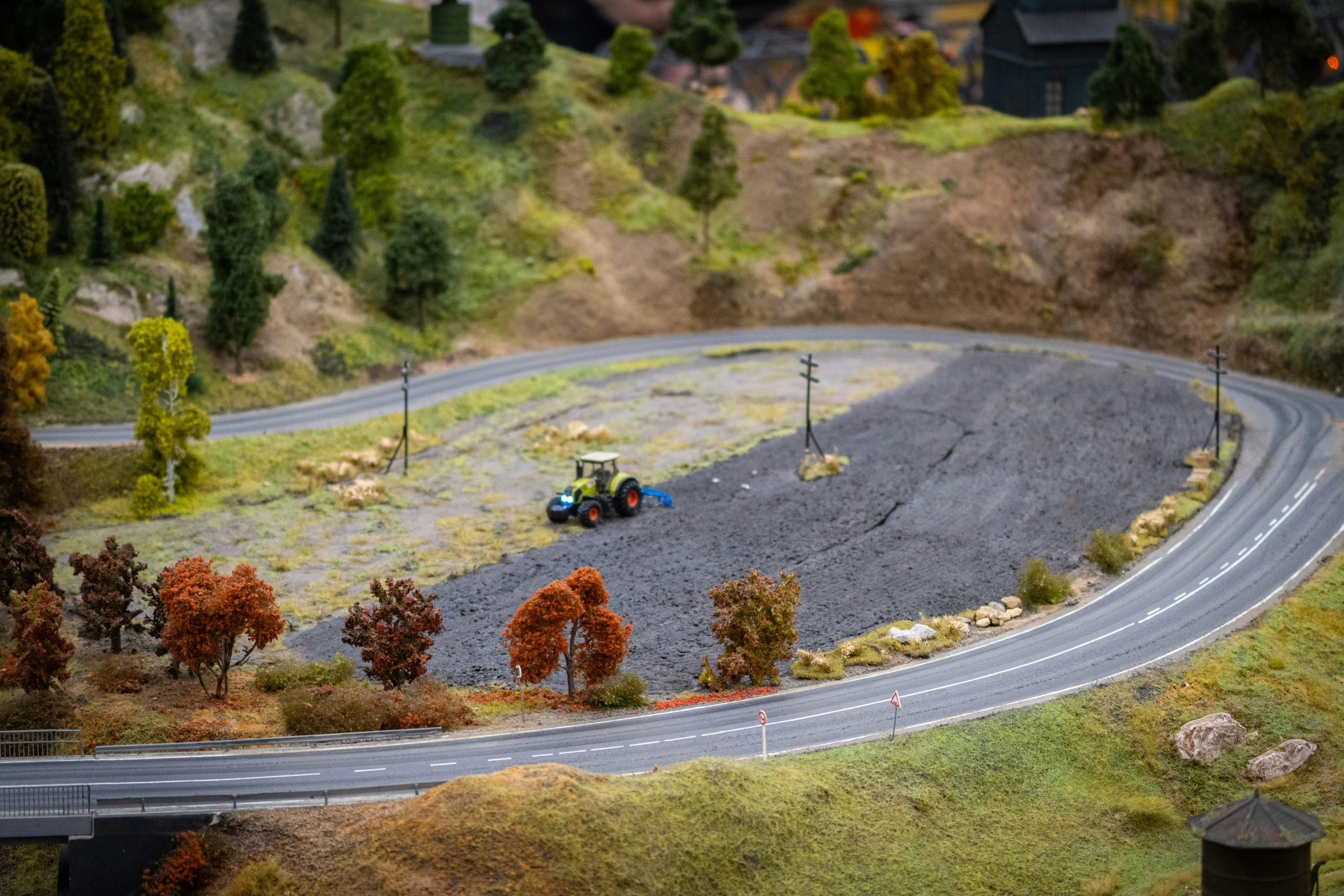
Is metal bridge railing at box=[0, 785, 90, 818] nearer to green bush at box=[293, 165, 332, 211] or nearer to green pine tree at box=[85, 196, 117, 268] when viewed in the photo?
green pine tree at box=[85, 196, 117, 268]

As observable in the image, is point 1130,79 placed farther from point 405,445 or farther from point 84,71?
point 84,71

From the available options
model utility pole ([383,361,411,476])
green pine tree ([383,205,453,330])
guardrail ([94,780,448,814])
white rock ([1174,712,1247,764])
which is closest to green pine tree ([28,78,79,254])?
green pine tree ([383,205,453,330])

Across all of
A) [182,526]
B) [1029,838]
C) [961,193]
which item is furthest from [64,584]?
[961,193]

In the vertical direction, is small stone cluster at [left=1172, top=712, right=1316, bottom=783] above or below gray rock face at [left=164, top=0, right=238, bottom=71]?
below

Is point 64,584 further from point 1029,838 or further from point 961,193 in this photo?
point 961,193

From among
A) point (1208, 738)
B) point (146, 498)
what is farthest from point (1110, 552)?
point (146, 498)

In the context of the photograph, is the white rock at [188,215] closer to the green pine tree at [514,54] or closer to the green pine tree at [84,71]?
the green pine tree at [84,71]
